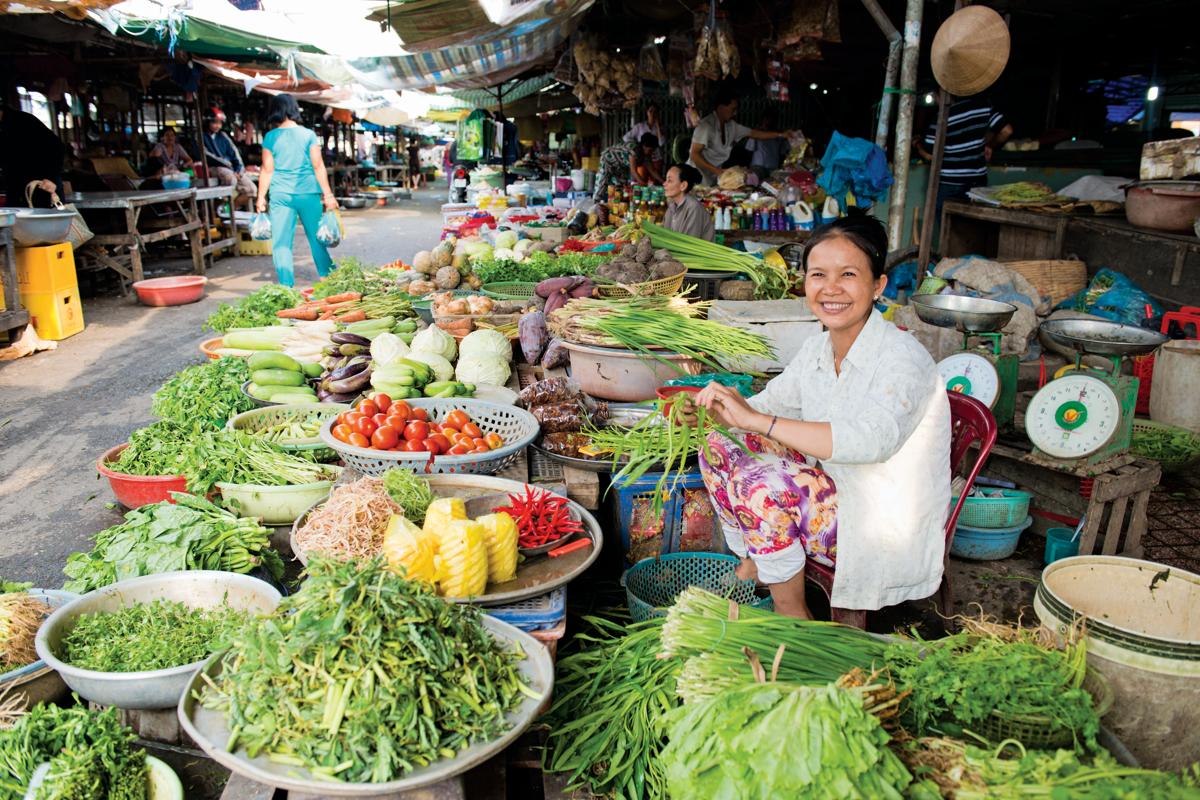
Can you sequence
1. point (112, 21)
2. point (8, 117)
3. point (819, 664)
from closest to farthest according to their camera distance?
1. point (819, 664)
2. point (112, 21)
3. point (8, 117)

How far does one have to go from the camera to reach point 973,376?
11.8 feet

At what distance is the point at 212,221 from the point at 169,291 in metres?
4.65

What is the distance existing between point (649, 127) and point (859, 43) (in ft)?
9.19

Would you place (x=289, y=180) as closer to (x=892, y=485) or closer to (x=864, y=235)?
(x=864, y=235)

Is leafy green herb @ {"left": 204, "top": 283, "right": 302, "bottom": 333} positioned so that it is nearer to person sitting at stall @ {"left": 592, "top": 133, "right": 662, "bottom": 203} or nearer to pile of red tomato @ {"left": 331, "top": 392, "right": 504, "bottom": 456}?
pile of red tomato @ {"left": 331, "top": 392, "right": 504, "bottom": 456}

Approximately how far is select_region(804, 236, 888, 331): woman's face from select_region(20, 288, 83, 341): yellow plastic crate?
7548 millimetres

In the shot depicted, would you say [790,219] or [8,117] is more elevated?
[8,117]

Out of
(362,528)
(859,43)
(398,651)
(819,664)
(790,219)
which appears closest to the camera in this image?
(398,651)

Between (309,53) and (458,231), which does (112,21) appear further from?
(458,231)

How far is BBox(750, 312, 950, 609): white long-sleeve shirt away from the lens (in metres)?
2.33

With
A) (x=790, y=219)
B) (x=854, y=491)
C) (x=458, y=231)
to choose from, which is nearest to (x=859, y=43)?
(x=790, y=219)

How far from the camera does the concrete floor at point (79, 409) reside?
3.83 meters

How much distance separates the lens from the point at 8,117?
877cm

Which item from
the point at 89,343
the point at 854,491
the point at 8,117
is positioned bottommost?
the point at 89,343
